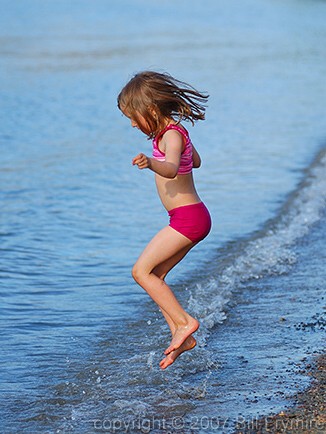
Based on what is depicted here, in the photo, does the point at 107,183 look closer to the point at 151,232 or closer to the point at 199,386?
the point at 151,232

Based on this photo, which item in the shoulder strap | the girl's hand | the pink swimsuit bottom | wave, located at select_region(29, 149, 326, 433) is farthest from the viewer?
the pink swimsuit bottom

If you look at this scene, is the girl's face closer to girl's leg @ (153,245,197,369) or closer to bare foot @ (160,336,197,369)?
girl's leg @ (153,245,197,369)

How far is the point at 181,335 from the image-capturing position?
16.5 ft

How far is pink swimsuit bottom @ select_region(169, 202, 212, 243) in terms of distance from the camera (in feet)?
16.3

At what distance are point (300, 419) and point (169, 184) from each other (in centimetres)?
145

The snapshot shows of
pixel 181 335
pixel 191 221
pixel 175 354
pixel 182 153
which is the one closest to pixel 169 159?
pixel 182 153

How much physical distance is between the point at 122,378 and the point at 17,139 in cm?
1045

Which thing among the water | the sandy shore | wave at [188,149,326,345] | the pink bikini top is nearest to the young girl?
the pink bikini top

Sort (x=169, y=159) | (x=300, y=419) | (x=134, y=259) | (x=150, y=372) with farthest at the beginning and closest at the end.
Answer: (x=134, y=259), (x=150, y=372), (x=169, y=159), (x=300, y=419)

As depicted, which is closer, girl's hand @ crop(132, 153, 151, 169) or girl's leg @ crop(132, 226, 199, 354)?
girl's hand @ crop(132, 153, 151, 169)

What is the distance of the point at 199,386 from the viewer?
16.6 feet

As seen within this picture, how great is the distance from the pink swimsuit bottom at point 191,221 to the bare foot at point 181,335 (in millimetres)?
474

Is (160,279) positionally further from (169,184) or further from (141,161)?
(141,161)

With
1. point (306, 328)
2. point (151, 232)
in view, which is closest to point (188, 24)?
point (151, 232)
